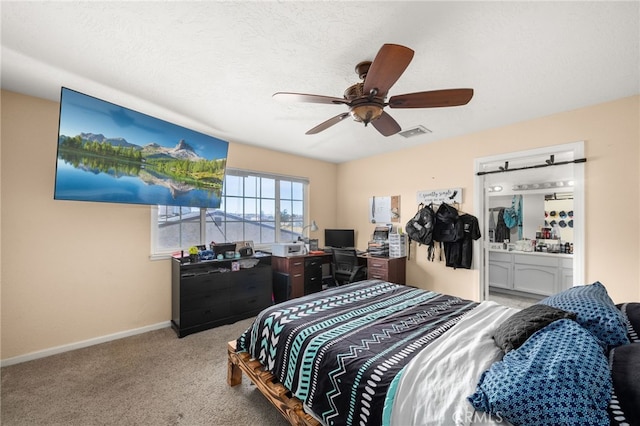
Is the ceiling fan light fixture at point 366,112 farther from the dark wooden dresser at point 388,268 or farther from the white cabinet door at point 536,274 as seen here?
the white cabinet door at point 536,274

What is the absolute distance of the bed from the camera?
81cm

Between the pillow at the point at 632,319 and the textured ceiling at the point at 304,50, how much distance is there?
164 centimetres

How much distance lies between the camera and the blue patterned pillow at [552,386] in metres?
0.76

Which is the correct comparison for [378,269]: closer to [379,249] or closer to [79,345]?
[379,249]

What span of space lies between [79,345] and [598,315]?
4.03 meters

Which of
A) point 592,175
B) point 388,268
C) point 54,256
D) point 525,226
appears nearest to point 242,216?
point 54,256

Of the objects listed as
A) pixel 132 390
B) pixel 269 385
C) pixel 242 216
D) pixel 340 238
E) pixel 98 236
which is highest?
pixel 242 216

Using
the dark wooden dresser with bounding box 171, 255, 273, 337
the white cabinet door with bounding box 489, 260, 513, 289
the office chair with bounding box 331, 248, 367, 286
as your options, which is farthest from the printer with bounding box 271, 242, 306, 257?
the white cabinet door with bounding box 489, 260, 513, 289

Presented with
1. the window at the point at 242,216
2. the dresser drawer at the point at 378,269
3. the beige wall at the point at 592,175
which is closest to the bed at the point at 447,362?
the beige wall at the point at 592,175

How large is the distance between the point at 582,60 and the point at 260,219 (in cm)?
381

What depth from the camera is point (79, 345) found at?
2525 mm

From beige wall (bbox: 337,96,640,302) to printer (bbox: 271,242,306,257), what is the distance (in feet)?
5.71

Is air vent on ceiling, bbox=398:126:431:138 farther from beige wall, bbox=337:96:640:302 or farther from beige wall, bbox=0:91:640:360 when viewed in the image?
beige wall, bbox=0:91:640:360

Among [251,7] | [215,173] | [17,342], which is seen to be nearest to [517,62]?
[251,7]
